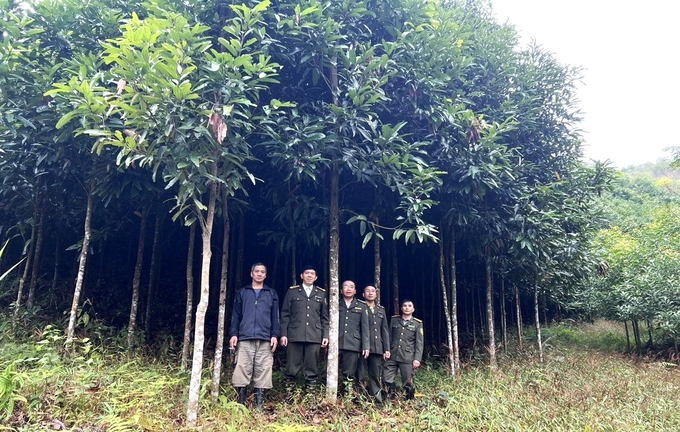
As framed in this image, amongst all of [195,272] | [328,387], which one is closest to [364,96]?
[328,387]

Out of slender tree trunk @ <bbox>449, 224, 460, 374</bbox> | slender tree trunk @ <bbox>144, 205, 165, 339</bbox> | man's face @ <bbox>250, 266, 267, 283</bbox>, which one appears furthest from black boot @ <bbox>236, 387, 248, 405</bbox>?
slender tree trunk @ <bbox>449, 224, 460, 374</bbox>

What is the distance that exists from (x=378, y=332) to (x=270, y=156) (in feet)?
7.81

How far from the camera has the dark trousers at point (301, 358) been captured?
4.62m

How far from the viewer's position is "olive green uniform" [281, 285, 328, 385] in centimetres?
462

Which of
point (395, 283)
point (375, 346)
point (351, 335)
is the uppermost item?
point (395, 283)

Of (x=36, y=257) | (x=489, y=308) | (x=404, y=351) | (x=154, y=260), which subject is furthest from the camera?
(x=154, y=260)

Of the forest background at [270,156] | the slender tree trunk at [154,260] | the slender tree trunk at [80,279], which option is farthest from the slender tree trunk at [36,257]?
the slender tree trunk at [154,260]

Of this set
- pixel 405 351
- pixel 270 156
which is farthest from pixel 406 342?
pixel 270 156

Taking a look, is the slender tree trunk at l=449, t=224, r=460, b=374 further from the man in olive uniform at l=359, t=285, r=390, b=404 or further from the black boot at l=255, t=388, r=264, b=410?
the black boot at l=255, t=388, r=264, b=410

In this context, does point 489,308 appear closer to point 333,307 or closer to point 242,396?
point 333,307

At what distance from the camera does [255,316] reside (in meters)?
4.34

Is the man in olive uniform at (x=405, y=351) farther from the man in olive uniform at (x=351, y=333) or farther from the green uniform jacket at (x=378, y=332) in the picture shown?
the man in olive uniform at (x=351, y=333)

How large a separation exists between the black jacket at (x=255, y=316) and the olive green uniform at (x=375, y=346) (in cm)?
114

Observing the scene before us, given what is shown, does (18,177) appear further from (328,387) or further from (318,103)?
(328,387)
